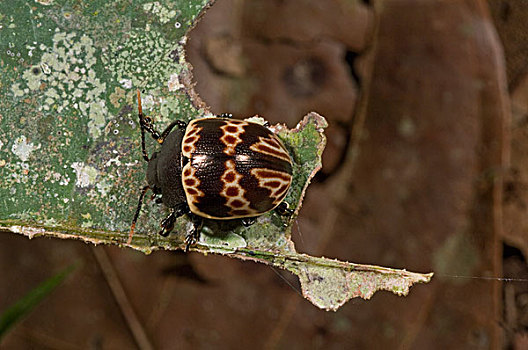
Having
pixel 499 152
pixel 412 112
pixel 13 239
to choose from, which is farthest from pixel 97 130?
pixel 499 152

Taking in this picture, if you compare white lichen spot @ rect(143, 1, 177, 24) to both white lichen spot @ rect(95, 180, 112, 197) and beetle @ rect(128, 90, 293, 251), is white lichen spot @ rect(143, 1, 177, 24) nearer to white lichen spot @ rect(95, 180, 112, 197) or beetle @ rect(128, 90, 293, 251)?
beetle @ rect(128, 90, 293, 251)

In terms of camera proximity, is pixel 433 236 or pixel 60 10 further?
pixel 433 236

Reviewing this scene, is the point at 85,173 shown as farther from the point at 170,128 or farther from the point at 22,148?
the point at 170,128

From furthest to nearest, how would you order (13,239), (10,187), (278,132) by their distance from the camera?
(13,239)
(278,132)
(10,187)

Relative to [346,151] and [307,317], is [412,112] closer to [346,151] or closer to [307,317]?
[346,151]

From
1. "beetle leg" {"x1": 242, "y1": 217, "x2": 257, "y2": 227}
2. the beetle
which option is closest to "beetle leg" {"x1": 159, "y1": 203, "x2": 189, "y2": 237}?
the beetle

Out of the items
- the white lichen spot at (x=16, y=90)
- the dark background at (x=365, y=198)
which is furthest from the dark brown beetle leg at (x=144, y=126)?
the dark background at (x=365, y=198)

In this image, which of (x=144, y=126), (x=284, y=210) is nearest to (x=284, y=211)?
(x=284, y=210)
